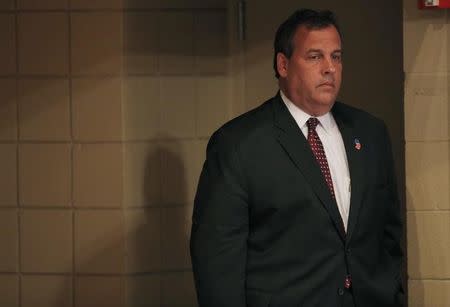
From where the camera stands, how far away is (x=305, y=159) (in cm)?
373

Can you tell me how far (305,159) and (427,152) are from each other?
0.89m

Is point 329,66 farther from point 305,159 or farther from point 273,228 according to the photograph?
point 273,228

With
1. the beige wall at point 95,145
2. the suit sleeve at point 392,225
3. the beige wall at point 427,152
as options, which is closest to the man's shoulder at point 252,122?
the suit sleeve at point 392,225

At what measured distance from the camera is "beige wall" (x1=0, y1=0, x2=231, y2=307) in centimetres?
507

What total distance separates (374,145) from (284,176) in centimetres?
44

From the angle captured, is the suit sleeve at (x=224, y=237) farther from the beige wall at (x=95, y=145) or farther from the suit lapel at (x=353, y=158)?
the beige wall at (x=95, y=145)

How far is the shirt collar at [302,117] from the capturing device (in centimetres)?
383

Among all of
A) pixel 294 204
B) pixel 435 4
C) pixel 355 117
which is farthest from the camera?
pixel 435 4

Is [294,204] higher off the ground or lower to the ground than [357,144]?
lower

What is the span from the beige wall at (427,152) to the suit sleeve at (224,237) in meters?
1.01

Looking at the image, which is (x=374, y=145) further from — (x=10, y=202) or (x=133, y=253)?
(x=10, y=202)

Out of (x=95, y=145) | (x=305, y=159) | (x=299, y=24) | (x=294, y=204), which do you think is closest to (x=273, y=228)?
(x=294, y=204)

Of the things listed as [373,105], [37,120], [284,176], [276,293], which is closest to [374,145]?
[284,176]

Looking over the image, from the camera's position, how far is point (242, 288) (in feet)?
12.3
